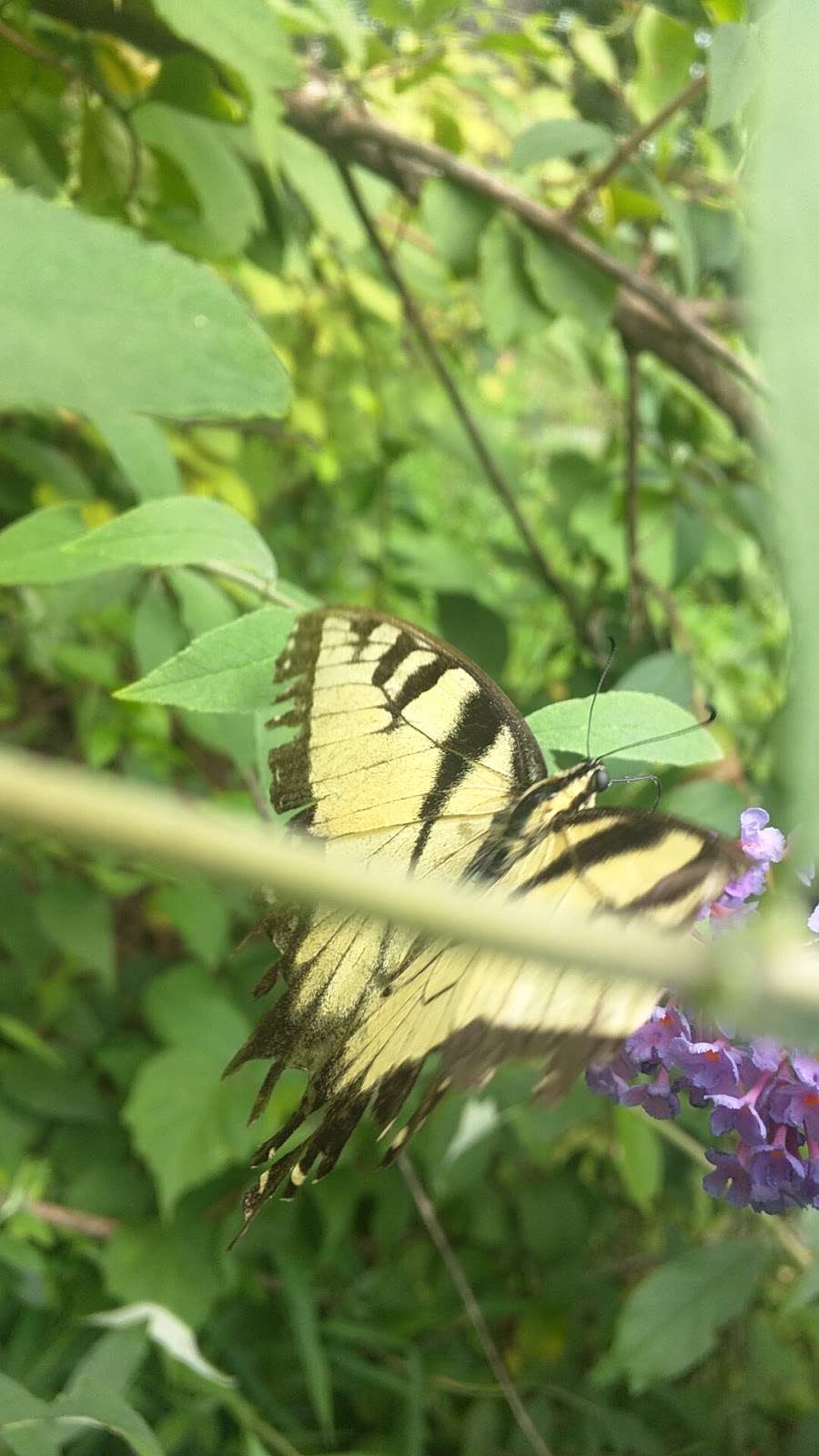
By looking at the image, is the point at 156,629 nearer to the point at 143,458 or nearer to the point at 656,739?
the point at 143,458

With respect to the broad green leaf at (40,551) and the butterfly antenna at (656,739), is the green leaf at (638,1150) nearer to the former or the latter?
the butterfly antenna at (656,739)

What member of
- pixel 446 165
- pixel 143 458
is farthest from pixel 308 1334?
pixel 446 165

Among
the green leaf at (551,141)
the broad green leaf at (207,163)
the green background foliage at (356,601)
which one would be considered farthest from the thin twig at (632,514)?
the broad green leaf at (207,163)

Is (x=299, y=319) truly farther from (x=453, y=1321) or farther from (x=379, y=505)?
(x=453, y=1321)

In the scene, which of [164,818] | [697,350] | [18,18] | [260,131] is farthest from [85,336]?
[697,350]

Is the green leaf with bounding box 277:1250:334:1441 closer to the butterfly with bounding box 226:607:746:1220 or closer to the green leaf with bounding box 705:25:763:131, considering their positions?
the butterfly with bounding box 226:607:746:1220

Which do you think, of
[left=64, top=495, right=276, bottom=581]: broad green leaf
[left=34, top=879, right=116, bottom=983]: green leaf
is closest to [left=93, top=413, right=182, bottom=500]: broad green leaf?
[left=64, top=495, right=276, bottom=581]: broad green leaf
